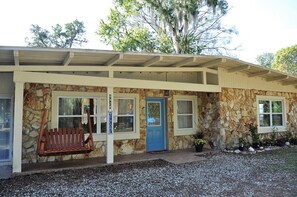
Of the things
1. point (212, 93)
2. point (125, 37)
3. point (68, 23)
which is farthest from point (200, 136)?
point (68, 23)

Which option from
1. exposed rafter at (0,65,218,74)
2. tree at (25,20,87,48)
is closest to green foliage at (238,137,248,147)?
exposed rafter at (0,65,218,74)

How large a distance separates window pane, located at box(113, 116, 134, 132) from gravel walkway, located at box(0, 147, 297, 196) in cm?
174

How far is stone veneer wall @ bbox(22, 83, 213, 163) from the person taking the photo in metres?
7.16

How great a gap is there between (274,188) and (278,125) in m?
7.36

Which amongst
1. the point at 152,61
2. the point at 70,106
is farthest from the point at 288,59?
the point at 70,106

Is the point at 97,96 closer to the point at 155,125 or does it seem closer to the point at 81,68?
the point at 81,68

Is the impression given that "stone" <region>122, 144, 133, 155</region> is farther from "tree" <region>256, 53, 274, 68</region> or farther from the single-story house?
"tree" <region>256, 53, 274, 68</region>

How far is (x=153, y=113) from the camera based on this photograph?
9.23 metres

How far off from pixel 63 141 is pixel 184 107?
4888 mm

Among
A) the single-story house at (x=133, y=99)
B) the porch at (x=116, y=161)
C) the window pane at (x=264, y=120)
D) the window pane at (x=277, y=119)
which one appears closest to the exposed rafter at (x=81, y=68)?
the single-story house at (x=133, y=99)

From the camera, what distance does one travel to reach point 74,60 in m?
6.51

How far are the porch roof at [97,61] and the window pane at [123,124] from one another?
2.01m

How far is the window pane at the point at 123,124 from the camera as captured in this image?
27.7ft

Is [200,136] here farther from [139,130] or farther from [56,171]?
[56,171]
